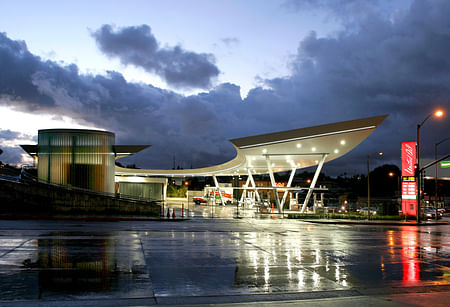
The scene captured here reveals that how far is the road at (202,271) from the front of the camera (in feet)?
27.9

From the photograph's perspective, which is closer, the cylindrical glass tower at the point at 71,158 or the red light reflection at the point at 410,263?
the red light reflection at the point at 410,263

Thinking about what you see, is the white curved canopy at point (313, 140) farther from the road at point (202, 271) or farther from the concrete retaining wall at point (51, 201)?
the road at point (202, 271)

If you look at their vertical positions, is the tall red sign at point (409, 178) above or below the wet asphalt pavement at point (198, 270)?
above

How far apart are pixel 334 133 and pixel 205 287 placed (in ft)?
85.0

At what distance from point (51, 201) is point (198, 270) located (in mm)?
22925

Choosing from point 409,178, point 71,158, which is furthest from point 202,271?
point 409,178

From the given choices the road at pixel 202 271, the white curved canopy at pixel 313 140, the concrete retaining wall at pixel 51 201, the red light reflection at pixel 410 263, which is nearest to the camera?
the road at pixel 202 271

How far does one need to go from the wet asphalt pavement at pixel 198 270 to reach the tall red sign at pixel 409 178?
86.5ft

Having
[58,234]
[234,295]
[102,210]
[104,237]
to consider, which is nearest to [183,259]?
[234,295]

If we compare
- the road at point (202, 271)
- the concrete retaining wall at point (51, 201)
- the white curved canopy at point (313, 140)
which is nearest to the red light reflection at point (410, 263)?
the road at point (202, 271)

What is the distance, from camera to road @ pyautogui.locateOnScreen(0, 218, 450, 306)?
27.9ft

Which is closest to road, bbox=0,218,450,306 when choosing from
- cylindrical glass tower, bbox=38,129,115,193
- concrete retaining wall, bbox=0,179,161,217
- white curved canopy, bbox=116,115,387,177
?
concrete retaining wall, bbox=0,179,161,217

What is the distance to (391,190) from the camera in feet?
462

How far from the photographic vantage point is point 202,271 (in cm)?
1090
